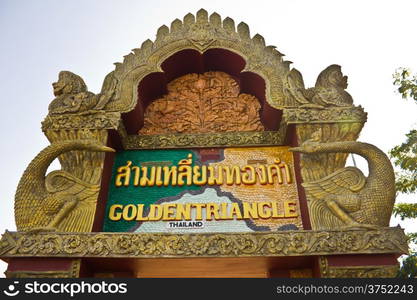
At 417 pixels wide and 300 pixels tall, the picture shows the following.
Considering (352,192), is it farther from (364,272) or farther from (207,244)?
(207,244)

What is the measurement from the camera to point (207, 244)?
4824 millimetres

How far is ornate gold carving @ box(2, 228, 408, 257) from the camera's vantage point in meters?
4.67

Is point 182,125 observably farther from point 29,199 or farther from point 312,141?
point 29,199

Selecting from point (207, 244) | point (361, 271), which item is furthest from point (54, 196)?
point (361, 271)

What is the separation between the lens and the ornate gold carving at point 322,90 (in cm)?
599

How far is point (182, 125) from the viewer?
21.8 feet

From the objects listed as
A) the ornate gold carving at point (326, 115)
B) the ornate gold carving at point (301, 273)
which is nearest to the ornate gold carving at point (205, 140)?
the ornate gold carving at point (326, 115)

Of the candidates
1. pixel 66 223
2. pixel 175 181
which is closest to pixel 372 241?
pixel 175 181

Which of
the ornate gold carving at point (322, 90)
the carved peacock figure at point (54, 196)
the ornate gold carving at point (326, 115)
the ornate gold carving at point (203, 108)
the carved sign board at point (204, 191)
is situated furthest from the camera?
the ornate gold carving at point (203, 108)

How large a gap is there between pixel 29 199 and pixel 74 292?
1.77 m

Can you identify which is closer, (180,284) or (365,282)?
(180,284)

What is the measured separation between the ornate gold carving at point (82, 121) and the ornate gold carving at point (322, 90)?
312 centimetres

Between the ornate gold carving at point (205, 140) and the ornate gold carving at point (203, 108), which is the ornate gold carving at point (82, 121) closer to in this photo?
the ornate gold carving at point (205, 140)

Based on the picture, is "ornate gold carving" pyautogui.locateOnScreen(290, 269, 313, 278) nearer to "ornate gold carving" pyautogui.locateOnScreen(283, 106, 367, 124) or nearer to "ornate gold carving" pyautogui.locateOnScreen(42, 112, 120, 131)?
"ornate gold carving" pyautogui.locateOnScreen(283, 106, 367, 124)
